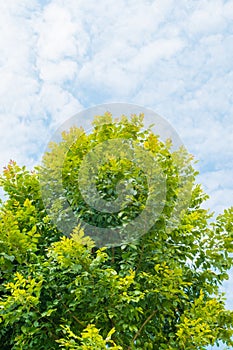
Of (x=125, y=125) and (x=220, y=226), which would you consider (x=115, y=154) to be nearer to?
(x=125, y=125)

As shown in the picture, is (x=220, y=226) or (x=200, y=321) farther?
(x=220, y=226)

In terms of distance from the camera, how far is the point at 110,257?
270 inches

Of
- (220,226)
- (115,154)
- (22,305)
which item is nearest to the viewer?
(22,305)

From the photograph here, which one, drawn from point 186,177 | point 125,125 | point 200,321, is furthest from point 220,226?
point 125,125

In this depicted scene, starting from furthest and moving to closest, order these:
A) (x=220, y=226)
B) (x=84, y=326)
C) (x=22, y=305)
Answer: (x=220, y=226) < (x=84, y=326) < (x=22, y=305)

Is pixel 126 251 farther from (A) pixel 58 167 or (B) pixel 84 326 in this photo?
(A) pixel 58 167

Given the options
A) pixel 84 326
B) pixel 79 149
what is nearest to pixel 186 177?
pixel 79 149

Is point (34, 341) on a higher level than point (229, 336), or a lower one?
lower

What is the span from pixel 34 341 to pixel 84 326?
69 cm

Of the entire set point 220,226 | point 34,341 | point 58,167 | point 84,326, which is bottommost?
point 34,341

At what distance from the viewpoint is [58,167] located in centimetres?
739

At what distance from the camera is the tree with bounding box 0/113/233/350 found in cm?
615

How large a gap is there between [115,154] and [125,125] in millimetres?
660

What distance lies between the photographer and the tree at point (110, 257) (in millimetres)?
6148
